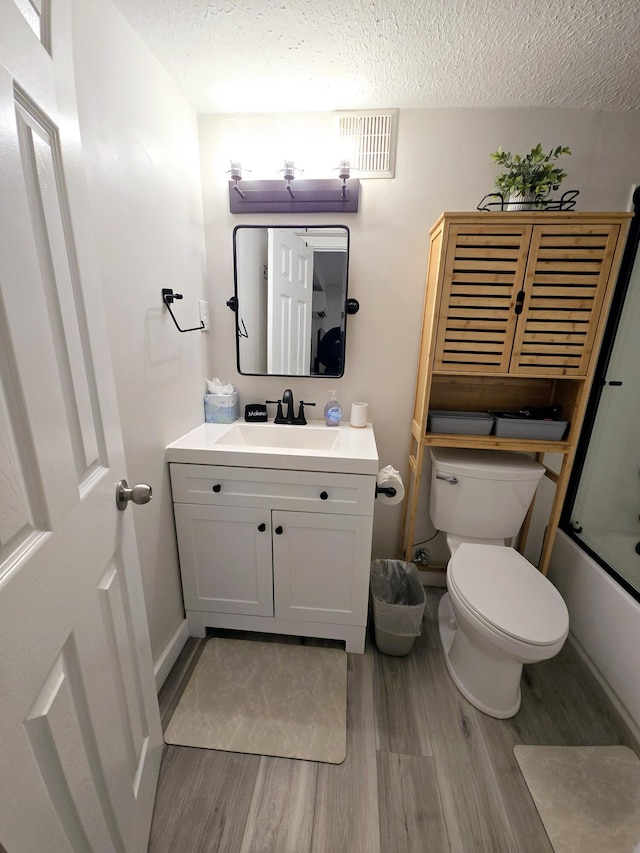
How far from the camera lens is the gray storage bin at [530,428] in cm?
147

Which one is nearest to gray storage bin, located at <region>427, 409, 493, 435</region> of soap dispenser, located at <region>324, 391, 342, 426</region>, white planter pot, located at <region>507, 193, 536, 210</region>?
soap dispenser, located at <region>324, 391, 342, 426</region>

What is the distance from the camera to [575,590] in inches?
63.3

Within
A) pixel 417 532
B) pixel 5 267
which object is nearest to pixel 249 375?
pixel 417 532

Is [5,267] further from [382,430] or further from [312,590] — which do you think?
[382,430]

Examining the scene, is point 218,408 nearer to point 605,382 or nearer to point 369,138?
point 369,138

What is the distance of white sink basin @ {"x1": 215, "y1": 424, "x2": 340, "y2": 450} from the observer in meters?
1.70

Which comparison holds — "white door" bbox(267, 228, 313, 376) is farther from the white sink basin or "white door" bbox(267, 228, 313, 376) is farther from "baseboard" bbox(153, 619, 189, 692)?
"baseboard" bbox(153, 619, 189, 692)

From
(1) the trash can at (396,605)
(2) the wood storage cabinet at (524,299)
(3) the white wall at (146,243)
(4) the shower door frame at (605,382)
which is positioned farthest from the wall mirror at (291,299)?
(4) the shower door frame at (605,382)

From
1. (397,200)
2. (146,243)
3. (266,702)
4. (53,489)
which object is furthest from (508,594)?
(146,243)

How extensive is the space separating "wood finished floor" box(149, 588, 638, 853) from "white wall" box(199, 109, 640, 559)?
106 centimetres

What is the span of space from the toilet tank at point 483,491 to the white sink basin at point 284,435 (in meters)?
0.53

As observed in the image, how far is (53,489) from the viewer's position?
544 millimetres

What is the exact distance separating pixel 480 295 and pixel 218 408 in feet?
4.11

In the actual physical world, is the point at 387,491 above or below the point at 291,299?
below
